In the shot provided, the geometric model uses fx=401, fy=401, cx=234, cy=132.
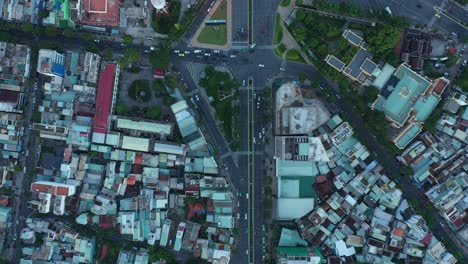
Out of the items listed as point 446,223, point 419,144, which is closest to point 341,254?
point 446,223

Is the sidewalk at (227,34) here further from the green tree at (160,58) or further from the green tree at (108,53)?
the green tree at (108,53)

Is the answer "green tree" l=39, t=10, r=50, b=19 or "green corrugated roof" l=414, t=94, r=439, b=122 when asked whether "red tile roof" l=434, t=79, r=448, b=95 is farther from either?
"green tree" l=39, t=10, r=50, b=19

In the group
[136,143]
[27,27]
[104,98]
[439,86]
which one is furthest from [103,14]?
[439,86]

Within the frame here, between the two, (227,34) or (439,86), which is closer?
(439,86)

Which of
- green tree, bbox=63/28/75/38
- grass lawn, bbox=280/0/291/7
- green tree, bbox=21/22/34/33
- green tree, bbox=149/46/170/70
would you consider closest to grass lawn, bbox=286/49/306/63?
grass lawn, bbox=280/0/291/7

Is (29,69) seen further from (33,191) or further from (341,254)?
(341,254)

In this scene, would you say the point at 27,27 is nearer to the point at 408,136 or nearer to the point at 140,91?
the point at 140,91

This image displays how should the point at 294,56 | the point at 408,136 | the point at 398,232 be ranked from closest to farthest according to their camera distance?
1. the point at 408,136
2. the point at 398,232
3. the point at 294,56
